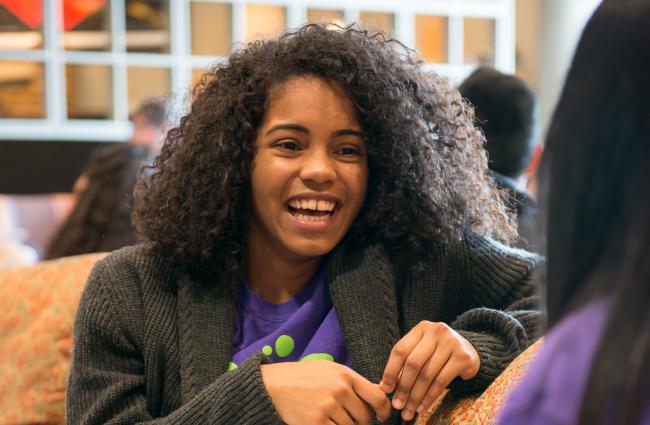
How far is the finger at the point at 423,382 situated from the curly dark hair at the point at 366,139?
0.31m

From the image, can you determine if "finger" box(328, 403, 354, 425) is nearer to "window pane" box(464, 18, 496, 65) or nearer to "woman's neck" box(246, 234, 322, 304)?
"woman's neck" box(246, 234, 322, 304)

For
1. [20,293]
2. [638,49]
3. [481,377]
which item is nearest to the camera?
[638,49]

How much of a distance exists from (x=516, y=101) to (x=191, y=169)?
4.18ft

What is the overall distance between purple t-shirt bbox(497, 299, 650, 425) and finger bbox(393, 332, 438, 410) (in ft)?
1.78

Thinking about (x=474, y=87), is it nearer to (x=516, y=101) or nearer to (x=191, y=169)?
(x=516, y=101)

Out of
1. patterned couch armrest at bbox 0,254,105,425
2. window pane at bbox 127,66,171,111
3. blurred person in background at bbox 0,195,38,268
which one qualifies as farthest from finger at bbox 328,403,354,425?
window pane at bbox 127,66,171,111

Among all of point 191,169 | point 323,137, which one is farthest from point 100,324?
point 323,137

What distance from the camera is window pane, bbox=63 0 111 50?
239 inches

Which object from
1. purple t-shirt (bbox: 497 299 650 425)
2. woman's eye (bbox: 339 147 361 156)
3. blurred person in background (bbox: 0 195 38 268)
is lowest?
blurred person in background (bbox: 0 195 38 268)

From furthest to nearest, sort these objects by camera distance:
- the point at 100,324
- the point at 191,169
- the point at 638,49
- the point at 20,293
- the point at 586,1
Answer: the point at 586,1 → the point at 20,293 → the point at 191,169 → the point at 100,324 → the point at 638,49

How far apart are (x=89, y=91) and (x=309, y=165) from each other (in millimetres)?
4986

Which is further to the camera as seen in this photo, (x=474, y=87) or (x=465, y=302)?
(x=474, y=87)

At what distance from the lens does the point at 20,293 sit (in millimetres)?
1985

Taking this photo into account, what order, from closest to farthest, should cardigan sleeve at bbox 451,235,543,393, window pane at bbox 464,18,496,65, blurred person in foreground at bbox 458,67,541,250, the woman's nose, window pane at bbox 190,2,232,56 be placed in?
cardigan sleeve at bbox 451,235,543,393
the woman's nose
blurred person in foreground at bbox 458,67,541,250
window pane at bbox 190,2,232,56
window pane at bbox 464,18,496,65
